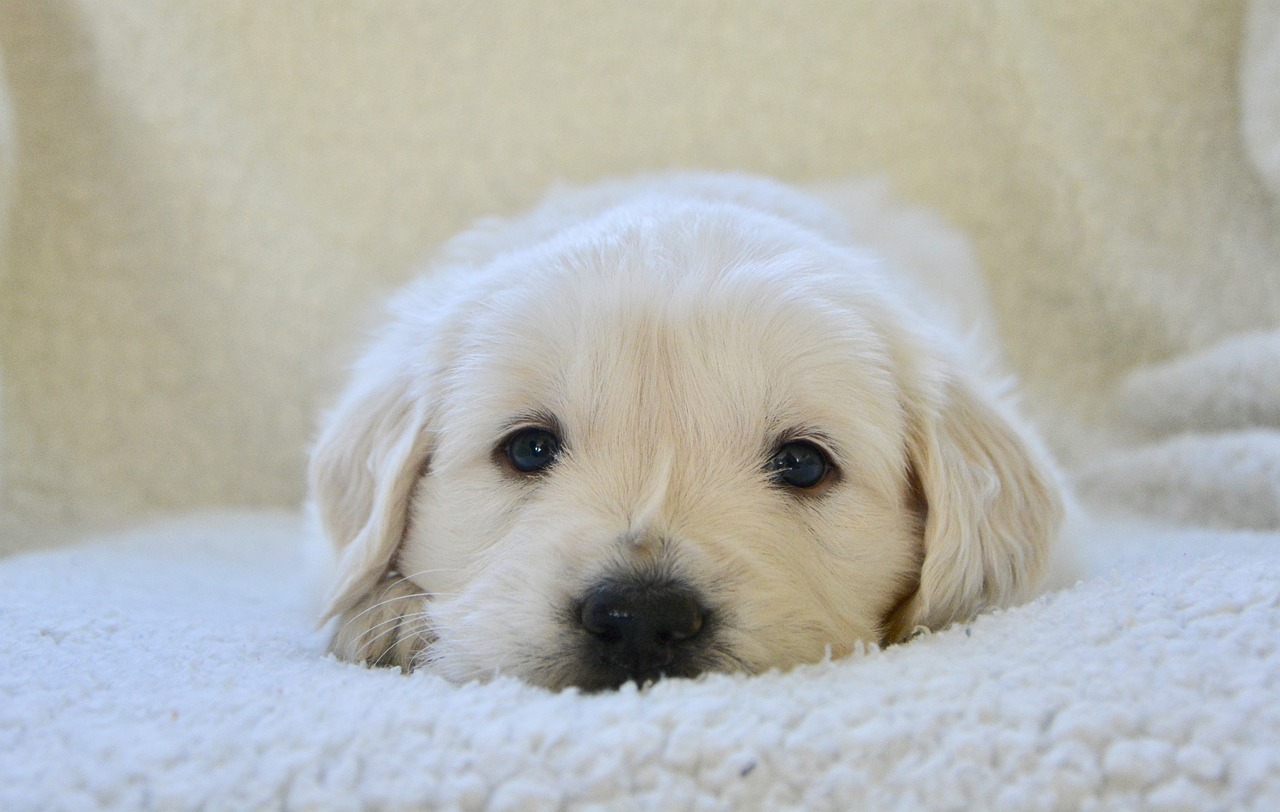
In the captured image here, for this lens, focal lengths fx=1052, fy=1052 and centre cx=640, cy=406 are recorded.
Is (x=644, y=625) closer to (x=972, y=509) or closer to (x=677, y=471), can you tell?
(x=677, y=471)

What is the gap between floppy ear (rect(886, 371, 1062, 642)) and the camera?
5.77 ft

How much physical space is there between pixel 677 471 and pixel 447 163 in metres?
2.01

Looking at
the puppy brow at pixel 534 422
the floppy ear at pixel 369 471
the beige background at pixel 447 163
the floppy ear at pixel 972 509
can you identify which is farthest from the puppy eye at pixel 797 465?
the beige background at pixel 447 163

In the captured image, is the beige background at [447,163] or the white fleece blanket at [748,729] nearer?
the white fleece blanket at [748,729]

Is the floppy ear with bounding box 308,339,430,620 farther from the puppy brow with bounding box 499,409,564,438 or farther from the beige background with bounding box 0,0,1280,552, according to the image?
the beige background with bounding box 0,0,1280,552

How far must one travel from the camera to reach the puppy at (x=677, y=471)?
4.98ft

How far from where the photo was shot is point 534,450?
1.79 metres

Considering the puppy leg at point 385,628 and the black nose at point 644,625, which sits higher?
the black nose at point 644,625

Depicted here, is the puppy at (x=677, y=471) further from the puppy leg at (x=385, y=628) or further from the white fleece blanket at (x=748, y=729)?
the white fleece blanket at (x=748, y=729)

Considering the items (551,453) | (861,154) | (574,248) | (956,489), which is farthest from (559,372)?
(861,154)

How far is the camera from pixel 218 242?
3141mm

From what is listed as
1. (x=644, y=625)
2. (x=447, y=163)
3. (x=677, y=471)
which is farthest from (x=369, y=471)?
(x=447, y=163)

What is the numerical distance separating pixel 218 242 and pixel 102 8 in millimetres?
703

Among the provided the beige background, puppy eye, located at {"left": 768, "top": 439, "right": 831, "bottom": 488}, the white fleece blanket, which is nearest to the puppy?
puppy eye, located at {"left": 768, "top": 439, "right": 831, "bottom": 488}
